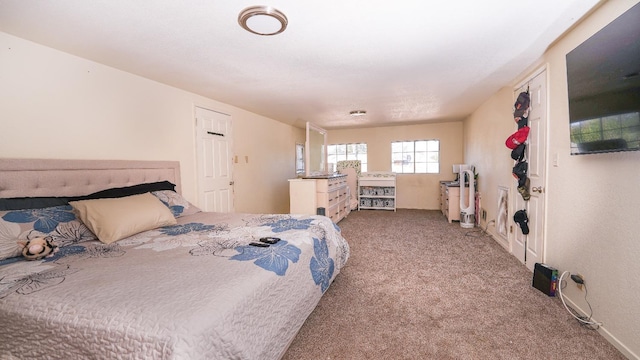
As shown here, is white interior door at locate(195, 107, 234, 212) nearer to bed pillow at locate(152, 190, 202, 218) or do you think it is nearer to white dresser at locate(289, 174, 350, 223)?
bed pillow at locate(152, 190, 202, 218)

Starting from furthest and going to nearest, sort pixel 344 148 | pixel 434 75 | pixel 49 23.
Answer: pixel 344 148 < pixel 434 75 < pixel 49 23

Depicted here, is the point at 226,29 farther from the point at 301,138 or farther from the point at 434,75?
the point at 301,138

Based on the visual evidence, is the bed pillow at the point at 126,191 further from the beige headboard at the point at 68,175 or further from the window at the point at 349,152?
the window at the point at 349,152

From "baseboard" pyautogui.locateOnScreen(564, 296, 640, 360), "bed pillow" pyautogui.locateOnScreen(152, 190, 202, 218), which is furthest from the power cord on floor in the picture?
"bed pillow" pyautogui.locateOnScreen(152, 190, 202, 218)

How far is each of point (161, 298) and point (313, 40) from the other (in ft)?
6.50

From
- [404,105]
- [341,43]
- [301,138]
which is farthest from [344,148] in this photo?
[341,43]

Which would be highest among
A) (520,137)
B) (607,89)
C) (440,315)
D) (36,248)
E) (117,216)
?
(607,89)

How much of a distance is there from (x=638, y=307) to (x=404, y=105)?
→ 11.7 feet

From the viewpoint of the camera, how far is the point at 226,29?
1.92m

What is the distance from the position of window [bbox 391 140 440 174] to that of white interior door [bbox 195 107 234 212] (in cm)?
432

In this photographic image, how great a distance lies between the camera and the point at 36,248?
58.1 inches

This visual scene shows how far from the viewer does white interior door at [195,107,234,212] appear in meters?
3.62

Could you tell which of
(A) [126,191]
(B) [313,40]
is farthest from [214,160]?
(B) [313,40]

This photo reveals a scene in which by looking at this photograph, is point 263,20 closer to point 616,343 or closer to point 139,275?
point 139,275
